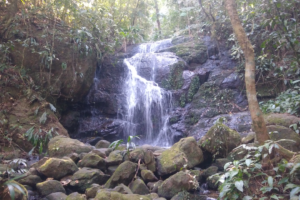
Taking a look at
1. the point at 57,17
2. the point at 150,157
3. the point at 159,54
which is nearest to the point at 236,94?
the point at 159,54

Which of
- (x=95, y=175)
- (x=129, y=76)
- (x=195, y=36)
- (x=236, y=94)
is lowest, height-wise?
(x=95, y=175)

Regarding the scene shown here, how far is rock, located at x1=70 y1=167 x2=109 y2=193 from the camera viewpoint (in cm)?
451

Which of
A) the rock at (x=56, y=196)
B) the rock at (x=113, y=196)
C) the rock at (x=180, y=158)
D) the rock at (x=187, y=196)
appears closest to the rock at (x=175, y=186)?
the rock at (x=187, y=196)

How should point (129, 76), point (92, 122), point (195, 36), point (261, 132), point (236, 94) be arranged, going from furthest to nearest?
1. point (195, 36)
2. point (129, 76)
3. point (92, 122)
4. point (236, 94)
5. point (261, 132)

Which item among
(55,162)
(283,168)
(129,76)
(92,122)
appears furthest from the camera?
(129,76)

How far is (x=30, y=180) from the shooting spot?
4348mm

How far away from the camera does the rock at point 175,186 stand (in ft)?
14.2

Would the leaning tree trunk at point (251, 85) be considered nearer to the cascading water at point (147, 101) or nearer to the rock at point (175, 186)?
the rock at point (175, 186)

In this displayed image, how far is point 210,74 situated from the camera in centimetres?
1068

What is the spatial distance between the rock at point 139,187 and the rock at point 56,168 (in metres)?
1.32

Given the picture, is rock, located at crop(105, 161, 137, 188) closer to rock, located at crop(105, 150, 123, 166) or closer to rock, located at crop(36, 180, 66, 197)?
rock, located at crop(105, 150, 123, 166)

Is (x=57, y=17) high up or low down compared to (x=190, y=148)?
up

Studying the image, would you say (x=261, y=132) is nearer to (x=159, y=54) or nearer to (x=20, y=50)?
(x=20, y=50)

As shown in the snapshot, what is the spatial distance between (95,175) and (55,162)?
0.82 metres
